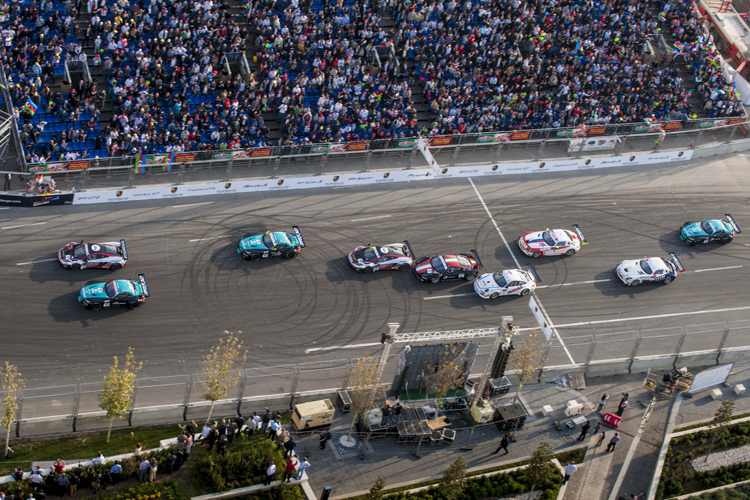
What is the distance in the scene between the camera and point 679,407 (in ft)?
133

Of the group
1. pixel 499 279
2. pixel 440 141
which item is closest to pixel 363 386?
pixel 499 279

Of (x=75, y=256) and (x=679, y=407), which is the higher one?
(x=75, y=256)

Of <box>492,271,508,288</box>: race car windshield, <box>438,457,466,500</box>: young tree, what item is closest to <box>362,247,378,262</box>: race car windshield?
<box>492,271,508,288</box>: race car windshield

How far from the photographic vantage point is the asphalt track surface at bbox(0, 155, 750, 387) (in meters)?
40.1

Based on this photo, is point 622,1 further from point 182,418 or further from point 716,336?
point 182,418

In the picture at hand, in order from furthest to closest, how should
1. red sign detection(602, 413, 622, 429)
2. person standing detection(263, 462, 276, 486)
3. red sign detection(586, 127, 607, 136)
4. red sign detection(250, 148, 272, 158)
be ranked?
red sign detection(586, 127, 607, 136), red sign detection(250, 148, 272, 158), red sign detection(602, 413, 622, 429), person standing detection(263, 462, 276, 486)

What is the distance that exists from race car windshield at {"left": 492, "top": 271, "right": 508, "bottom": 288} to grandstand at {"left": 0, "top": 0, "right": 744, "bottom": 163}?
1224cm

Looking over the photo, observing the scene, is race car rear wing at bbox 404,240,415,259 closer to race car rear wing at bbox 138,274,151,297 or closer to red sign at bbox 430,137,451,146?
red sign at bbox 430,137,451,146

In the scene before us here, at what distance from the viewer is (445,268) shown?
147ft

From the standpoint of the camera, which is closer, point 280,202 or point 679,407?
point 679,407

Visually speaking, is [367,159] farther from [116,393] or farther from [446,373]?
[116,393]

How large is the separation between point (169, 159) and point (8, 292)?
11281 mm

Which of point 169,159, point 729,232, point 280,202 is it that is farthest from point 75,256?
point 729,232

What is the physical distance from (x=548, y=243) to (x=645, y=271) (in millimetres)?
5199
